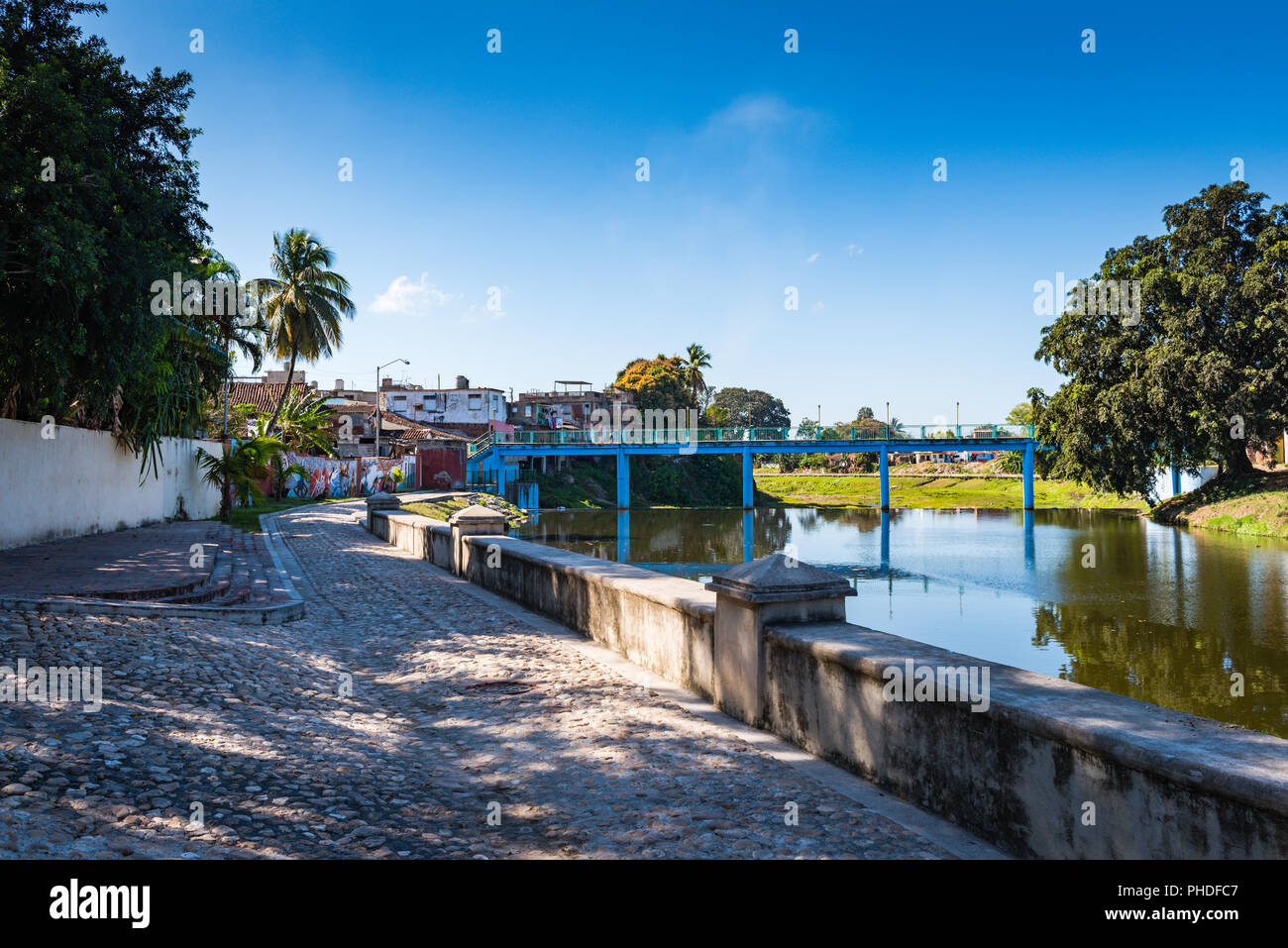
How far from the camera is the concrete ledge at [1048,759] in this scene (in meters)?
2.91

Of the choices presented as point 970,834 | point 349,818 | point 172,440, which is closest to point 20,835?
point 349,818

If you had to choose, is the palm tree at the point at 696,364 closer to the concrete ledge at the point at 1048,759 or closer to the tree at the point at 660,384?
the tree at the point at 660,384

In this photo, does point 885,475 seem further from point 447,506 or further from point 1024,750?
point 1024,750

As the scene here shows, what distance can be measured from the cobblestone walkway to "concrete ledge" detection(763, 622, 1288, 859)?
34 centimetres

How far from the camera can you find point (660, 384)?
72250 mm

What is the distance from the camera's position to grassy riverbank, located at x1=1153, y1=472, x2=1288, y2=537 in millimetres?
33188

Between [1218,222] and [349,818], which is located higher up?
[1218,222]

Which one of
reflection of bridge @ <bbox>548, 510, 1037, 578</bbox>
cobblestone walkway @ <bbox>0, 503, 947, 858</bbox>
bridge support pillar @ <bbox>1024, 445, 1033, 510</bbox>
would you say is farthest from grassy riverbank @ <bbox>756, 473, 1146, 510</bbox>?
cobblestone walkway @ <bbox>0, 503, 947, 858</bbox>

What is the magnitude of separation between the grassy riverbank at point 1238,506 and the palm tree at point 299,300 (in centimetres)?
4423

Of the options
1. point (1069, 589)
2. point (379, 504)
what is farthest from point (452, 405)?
point (1069, 589)

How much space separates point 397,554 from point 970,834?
51.6 feet

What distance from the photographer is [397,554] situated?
18.1 metres

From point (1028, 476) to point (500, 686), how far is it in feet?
167
